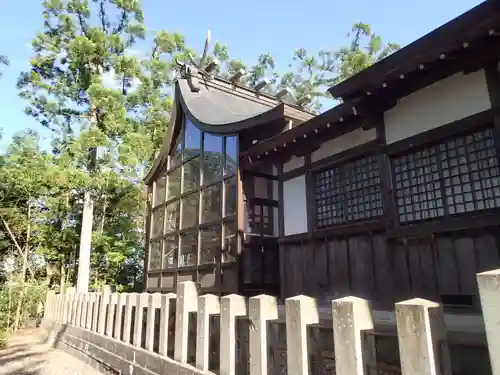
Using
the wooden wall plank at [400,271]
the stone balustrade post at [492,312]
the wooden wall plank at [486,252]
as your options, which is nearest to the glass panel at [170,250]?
the wooden wall plank at [400,271]

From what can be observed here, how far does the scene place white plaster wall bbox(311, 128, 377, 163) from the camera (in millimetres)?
5793

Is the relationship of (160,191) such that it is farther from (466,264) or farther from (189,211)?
(466,264)

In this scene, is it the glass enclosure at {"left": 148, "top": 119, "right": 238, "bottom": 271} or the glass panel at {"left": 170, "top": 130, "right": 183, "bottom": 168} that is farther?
the glass panel at {"left": 170, "top": 130, "right": 183, "bottom": 168}

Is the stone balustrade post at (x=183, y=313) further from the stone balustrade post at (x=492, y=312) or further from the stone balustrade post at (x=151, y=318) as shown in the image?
the stone balustrade post at (x=492, y=312)

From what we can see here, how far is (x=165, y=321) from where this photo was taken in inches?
169

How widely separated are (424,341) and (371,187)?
401 cm

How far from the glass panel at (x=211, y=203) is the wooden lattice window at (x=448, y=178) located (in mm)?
4083

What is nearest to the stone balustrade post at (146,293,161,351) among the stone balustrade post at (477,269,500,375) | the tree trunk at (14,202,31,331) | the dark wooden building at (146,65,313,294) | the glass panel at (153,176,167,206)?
the dark wooden building at (146,65,313,294)

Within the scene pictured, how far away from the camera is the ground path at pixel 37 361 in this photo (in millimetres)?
6559

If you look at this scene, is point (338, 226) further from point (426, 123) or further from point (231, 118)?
point (231, 118)

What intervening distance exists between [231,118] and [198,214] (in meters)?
2.53

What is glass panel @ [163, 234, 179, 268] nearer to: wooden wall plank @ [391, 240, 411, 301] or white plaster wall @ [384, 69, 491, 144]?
wooden wall plank @ [391, 240, 411, 301]

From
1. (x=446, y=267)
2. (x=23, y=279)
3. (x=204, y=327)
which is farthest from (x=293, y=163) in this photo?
(x=23, y=279)

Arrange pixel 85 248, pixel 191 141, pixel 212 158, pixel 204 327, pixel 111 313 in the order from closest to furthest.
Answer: pixel 204 327, pixel 111 313, pixel 212 158, pixel 191 141, pixel 85 248
